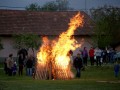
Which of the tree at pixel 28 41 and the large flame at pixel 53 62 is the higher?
the tree at pixel 28 41

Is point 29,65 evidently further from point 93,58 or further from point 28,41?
point 28,41

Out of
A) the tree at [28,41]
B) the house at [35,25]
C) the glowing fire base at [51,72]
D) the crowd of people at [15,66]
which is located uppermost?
the house at [35,25]

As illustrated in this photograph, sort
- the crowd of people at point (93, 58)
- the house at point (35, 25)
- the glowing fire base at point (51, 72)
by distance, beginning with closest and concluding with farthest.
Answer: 1. the glowing fire base at point (51, 72)
2. the crowd of people at point (93, 58)
3. the house at point (35, 25)

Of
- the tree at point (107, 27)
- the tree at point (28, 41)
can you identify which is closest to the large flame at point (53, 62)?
the tree at point (107, 27)

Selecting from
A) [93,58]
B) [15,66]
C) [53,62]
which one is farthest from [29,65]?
[93,58]

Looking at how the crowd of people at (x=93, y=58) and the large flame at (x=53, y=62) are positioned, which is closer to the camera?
the large flame at (x=53, y=62)

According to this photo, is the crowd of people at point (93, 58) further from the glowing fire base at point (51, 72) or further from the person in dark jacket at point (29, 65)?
the person in dark jacket at point (29, 65)

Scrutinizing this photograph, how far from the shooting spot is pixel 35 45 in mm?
56031

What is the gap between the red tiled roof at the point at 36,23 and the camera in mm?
63344

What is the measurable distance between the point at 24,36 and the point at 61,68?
21.0 metres

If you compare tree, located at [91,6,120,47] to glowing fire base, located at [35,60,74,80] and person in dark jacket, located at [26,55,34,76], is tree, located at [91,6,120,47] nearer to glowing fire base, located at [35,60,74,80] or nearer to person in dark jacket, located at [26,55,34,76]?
person in dark jacket, located at [26,55,34,76]

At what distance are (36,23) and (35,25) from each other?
632 millimetres

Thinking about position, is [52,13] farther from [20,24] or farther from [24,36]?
[24,36]

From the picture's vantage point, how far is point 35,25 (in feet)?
213
